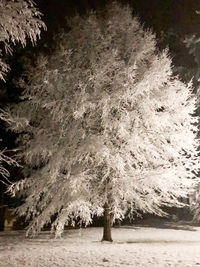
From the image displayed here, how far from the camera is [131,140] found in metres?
11.7

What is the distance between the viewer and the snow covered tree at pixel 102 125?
11703 mm

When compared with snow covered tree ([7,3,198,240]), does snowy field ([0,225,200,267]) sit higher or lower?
lower

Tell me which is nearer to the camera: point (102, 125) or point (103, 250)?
point (103, 250)

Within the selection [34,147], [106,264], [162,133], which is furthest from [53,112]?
[106,264]

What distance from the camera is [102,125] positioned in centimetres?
1199

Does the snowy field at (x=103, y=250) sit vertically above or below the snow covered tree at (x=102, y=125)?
below

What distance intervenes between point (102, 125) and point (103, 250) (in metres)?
3.55

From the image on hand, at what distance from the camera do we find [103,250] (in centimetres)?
1102

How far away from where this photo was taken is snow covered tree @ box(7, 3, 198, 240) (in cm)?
1170

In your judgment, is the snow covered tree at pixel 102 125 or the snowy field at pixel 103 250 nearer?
the snowy field at pixel 103 250

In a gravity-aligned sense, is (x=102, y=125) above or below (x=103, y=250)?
above

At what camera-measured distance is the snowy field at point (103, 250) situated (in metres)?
9.32

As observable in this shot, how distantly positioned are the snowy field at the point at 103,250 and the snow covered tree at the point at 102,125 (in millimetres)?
799

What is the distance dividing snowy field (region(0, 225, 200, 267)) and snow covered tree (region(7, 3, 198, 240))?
0.80 m
